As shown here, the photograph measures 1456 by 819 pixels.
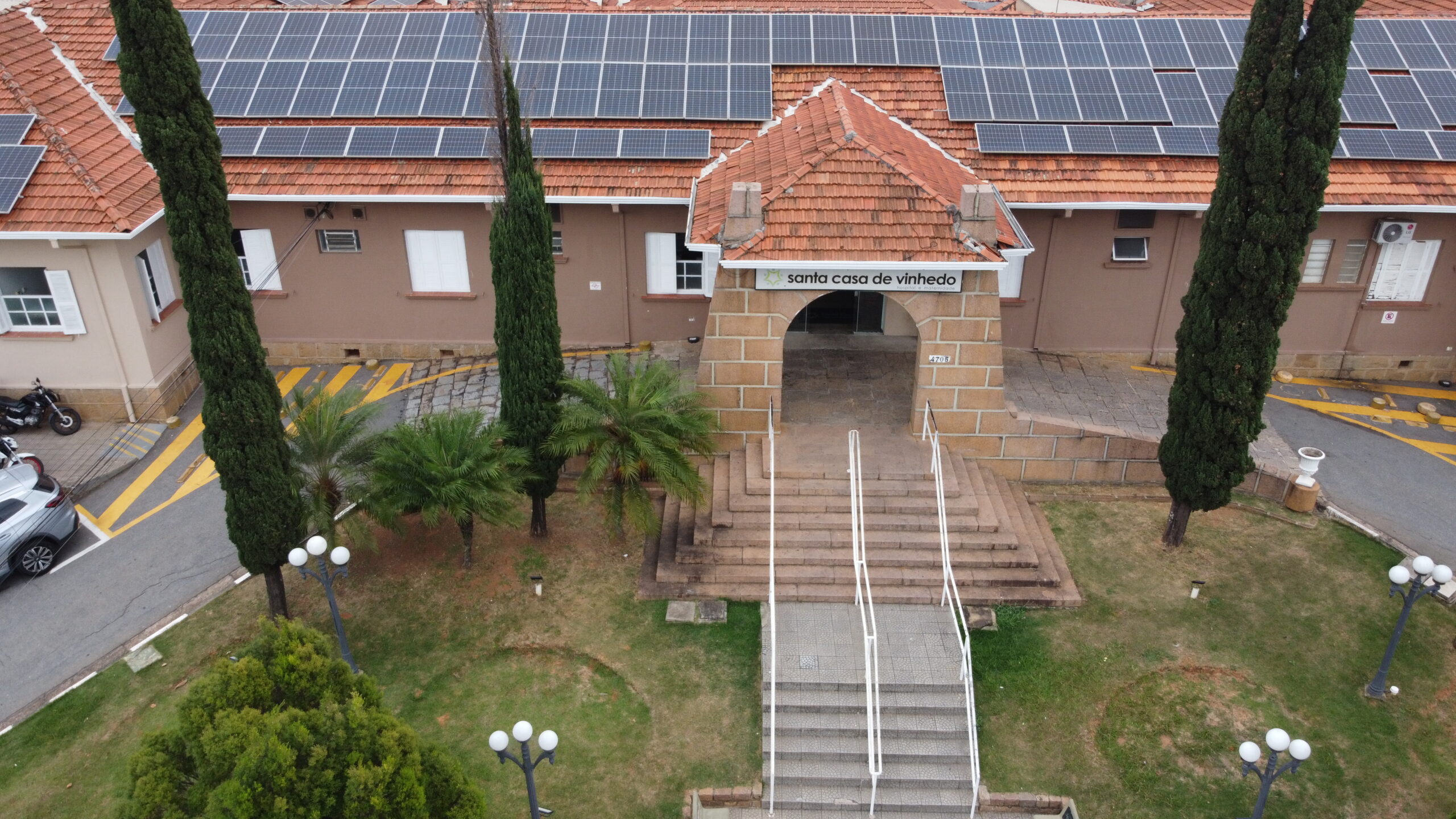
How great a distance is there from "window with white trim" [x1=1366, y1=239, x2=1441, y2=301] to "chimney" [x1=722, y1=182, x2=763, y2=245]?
41.7 ft

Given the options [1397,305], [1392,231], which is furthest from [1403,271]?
[1392,231]

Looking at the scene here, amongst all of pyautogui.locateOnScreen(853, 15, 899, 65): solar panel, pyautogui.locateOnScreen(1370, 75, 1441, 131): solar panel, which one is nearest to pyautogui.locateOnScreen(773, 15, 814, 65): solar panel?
pyautogui.locateOnScreen(853, 15, 899, 65): solar panel

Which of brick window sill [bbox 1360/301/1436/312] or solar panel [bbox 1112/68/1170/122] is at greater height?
solar panel [bbox 1112/68/1170/122]

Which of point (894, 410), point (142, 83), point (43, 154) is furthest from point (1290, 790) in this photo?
point (43, 154)

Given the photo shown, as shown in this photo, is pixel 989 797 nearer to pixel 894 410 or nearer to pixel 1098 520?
pixel 1098 520

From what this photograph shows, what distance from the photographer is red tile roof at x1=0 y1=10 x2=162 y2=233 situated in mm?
17453

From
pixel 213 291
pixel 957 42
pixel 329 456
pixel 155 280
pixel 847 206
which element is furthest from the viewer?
pixel 957 42

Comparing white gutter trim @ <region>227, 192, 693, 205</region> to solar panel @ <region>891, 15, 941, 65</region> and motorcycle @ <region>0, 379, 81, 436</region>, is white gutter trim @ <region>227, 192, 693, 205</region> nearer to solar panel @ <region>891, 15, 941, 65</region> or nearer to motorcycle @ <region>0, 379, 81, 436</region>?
motorcycle @ <region>0, 379, 81, 436</region>

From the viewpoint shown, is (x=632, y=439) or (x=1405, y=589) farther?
(x=632, y=439)

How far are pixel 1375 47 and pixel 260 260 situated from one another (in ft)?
74.7

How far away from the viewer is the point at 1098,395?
19.1 metres

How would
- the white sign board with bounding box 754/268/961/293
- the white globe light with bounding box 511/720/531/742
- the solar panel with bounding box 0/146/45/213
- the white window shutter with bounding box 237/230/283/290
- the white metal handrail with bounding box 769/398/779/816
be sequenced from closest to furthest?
the white globe light with bounding box 511/720/531/742, the white metal handrail with bounding box 769/398/779/816, the white sign board with bounding box 754/268/961/293, the solar panel with bounding box 0/146/45/213, the white window shutter with bounding box 237/230/283/290

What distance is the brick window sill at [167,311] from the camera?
19016 millimetres

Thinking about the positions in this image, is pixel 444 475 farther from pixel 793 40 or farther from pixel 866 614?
pixel 793 40
